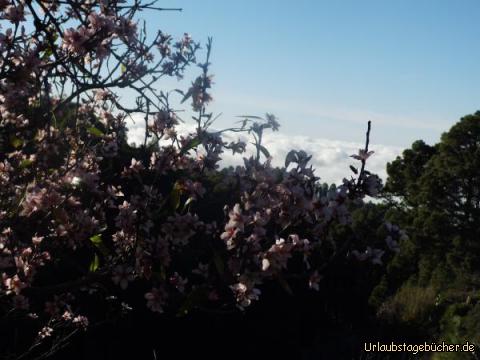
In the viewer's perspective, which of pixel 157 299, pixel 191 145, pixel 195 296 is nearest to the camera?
pixel 195 296

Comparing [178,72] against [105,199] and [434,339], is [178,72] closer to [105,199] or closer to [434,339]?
[105,199]

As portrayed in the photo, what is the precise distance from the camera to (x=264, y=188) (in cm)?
266

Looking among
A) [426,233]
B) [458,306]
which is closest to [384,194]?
[426,233]

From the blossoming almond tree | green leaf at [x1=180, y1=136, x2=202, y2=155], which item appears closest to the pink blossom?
the blossoming almond tree

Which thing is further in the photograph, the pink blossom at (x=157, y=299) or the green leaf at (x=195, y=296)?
the pink blossom at (x=157, y=299)

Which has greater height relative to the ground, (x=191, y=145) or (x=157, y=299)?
(x=191, y=145)

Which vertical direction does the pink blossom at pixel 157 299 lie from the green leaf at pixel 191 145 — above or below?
below

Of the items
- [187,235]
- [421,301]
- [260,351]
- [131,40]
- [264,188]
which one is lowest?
[260,351]

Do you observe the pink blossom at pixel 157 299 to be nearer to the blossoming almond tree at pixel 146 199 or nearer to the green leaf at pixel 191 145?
the blossoming almond tree at pixel 146 199

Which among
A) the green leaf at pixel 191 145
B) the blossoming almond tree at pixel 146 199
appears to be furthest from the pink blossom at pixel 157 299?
the green leaf at pixel 191 145

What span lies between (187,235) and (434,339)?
40.9 ft

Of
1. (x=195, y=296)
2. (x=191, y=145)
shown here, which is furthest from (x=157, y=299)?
(x=191, y=145)

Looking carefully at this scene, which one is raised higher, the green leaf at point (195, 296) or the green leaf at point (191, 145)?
the green leaf at point (191, 145)

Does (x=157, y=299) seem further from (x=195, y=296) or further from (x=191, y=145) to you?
(x=191, y=145)
